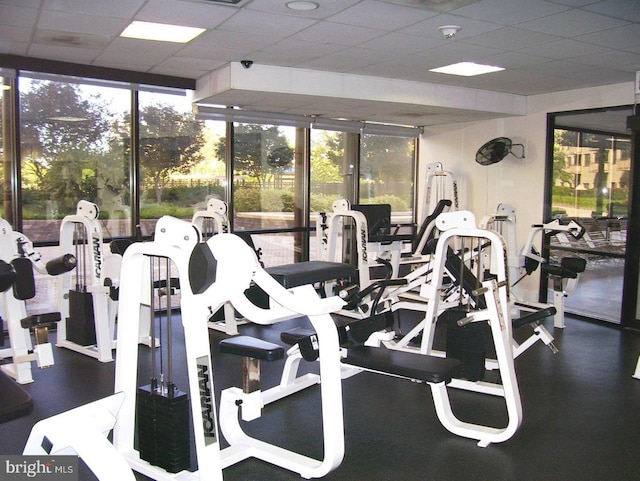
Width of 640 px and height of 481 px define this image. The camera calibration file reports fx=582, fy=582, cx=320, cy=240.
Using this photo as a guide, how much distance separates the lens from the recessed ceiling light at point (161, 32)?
11.6 ft

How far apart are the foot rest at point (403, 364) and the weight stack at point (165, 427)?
85 centimetres

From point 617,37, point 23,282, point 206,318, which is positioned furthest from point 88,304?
point 617,37

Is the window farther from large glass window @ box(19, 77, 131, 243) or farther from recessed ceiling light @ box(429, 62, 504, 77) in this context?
recessed ceiling light @ box(429, 62, 504, 77)

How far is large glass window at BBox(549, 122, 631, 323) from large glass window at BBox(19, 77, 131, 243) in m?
4.06

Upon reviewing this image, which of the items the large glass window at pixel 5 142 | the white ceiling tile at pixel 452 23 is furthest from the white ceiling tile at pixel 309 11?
the large glass window at pixel 5 142

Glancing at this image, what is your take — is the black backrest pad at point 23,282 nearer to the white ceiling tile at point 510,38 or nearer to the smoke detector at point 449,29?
the smoke detector at point 449,29

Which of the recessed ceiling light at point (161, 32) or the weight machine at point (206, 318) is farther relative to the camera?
the recessed ceiling light at point (161, 32)

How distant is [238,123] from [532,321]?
138 inches

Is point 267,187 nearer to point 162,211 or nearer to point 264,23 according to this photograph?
point 162,211

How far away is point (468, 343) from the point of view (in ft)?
10.4

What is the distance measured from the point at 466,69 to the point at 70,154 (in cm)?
335

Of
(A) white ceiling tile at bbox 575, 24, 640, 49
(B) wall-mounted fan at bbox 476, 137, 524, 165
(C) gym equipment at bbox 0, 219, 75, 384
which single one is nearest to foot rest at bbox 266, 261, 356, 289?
(C) gym equipment at bbox 0, 219, 75, 384

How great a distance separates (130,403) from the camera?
2.34 metres

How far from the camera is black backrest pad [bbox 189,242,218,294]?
1.94 metres
